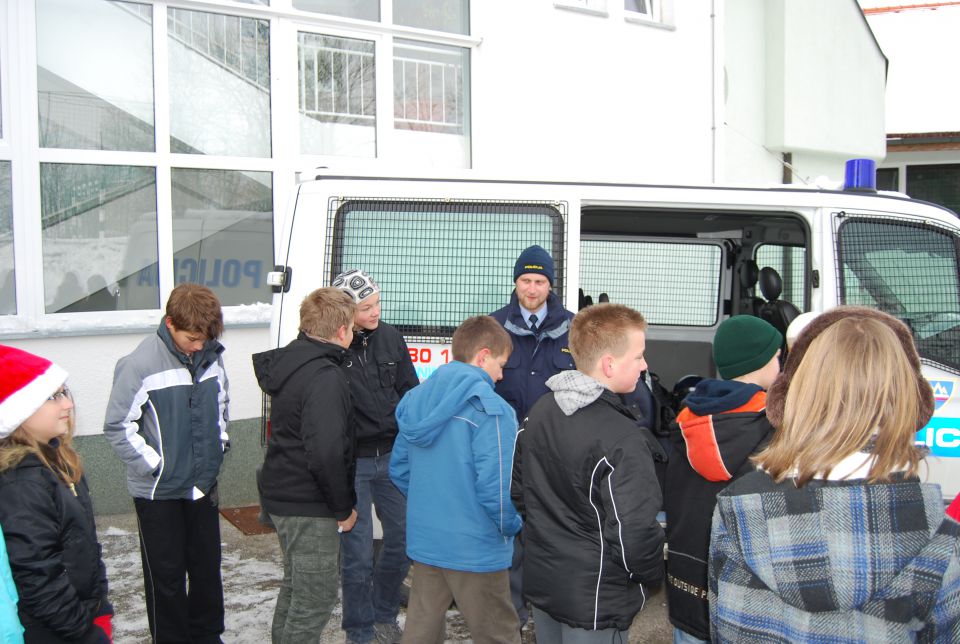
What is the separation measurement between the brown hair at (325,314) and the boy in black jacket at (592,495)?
0.97m

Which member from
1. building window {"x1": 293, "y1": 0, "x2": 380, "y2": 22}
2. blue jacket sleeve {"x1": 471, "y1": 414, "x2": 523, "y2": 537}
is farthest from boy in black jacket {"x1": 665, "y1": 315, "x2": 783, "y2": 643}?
building window {"x1": 293, "y1": 0, "x2": 380, "y2": 22}

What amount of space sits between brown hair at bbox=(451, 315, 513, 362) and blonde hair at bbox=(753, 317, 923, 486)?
1.49 metres

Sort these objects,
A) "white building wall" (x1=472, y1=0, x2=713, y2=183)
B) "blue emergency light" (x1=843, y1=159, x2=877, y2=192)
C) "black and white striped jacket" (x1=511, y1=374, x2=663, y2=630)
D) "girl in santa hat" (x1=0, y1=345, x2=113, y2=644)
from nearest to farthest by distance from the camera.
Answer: "girl in santa hat" (x1=0, y1=345, x2=113, y2=644) < "black and white striped jacket" (x1=511, y1=374, x2=663, y2=630) < "blue emergency light" (x1=843, y1=159, x2=877, y2=192) < "white building wall" (x1=472, y1=0, x2=713, y2=183)

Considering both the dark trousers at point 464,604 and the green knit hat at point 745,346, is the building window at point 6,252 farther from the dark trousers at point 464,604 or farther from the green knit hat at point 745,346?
the green knit hat at point 745,346

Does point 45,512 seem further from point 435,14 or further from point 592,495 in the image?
point 435,14

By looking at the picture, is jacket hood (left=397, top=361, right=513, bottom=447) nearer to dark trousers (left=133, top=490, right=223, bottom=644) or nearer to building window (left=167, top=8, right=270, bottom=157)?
dark trousers (left=133, top=490, right=223, bottom=644)

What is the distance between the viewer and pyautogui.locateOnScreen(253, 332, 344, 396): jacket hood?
10.4 ft

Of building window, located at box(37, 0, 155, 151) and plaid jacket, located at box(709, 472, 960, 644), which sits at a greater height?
building window, located at box(37, 0, 155, 151)

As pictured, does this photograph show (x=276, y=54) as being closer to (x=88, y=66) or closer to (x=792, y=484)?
(x=88, y=66)

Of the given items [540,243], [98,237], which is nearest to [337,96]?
[98,237]

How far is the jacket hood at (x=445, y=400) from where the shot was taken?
290 cm

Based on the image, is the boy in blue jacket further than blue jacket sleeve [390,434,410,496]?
No

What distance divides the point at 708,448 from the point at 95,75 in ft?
18.4

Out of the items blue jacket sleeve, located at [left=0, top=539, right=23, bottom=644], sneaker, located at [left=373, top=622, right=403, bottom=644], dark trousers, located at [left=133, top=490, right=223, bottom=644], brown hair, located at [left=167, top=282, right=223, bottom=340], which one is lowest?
sneaker, located at [left=373, top=622, right=403, bottom=644]
